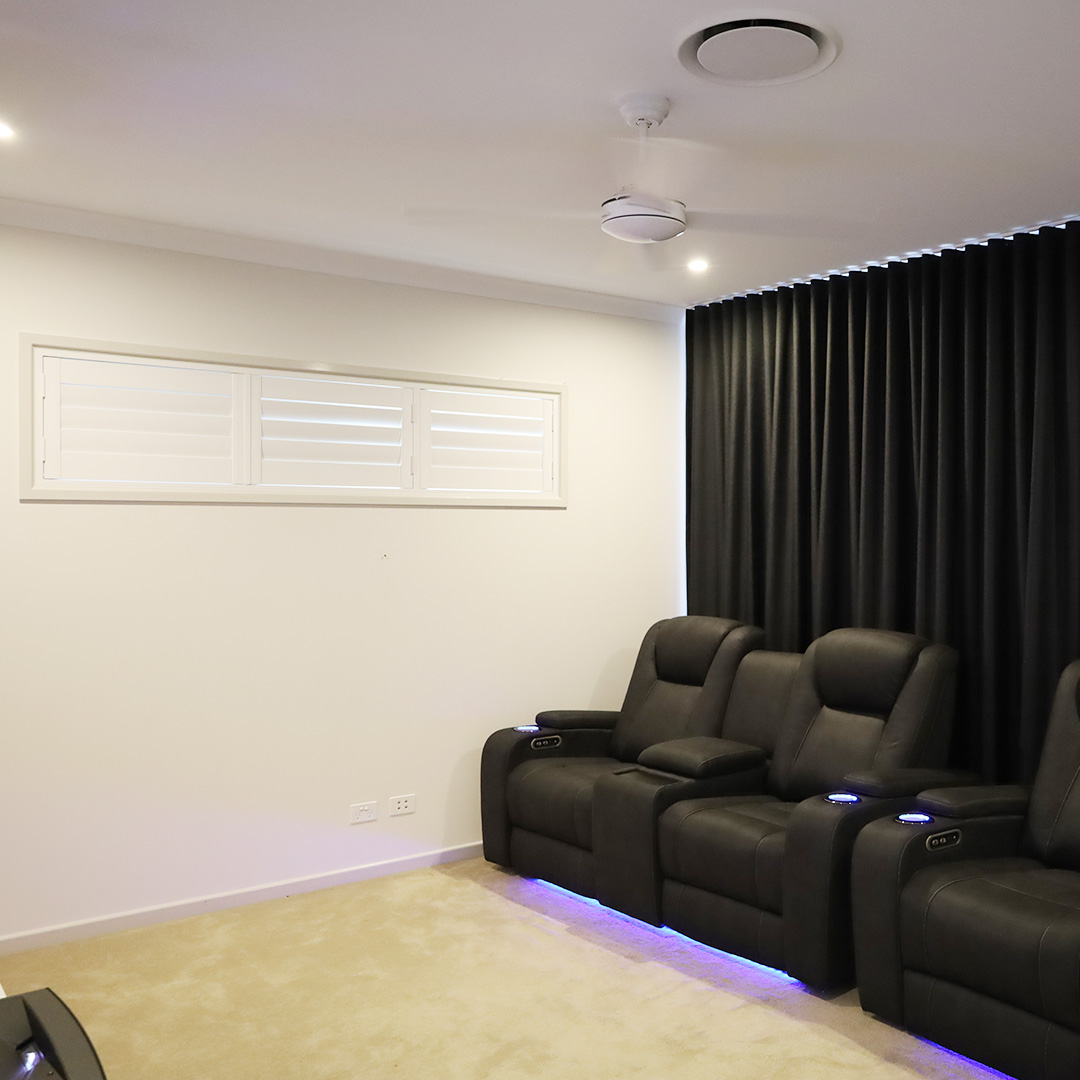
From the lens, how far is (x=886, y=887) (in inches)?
122

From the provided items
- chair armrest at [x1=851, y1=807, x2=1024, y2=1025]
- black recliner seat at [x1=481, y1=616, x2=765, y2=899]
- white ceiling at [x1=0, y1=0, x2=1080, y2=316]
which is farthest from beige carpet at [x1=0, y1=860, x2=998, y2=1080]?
white ceiling at [x1=0, y1=0, x2=1080, y2=316]

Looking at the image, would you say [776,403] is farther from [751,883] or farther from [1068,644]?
[751,883]

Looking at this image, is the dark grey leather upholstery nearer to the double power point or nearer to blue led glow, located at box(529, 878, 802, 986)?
blue led glow, located at box(529, 878, 802, 986)

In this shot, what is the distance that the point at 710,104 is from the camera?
284 centimetres

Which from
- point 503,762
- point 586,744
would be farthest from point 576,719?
point 503,762

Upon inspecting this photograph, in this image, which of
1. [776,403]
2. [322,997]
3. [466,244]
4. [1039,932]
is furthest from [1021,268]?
[322,997]

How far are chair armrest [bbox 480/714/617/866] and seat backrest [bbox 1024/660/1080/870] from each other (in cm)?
201

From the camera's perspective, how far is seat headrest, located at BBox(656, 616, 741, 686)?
15.6 ft

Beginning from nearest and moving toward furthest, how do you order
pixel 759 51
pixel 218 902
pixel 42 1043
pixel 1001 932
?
pixel 42 1043, pixel 759 51, pixel 1001 932, pixel 218 902

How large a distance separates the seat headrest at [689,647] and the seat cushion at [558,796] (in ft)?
1.58

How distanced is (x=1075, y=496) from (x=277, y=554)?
3.06 meters

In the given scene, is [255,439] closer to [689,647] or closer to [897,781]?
[689,647]

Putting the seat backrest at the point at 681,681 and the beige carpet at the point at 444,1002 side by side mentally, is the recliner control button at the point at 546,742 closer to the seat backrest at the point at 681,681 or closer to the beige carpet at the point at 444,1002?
the seat backrest at the point at 681,681

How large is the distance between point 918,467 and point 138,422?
3.10 meters
